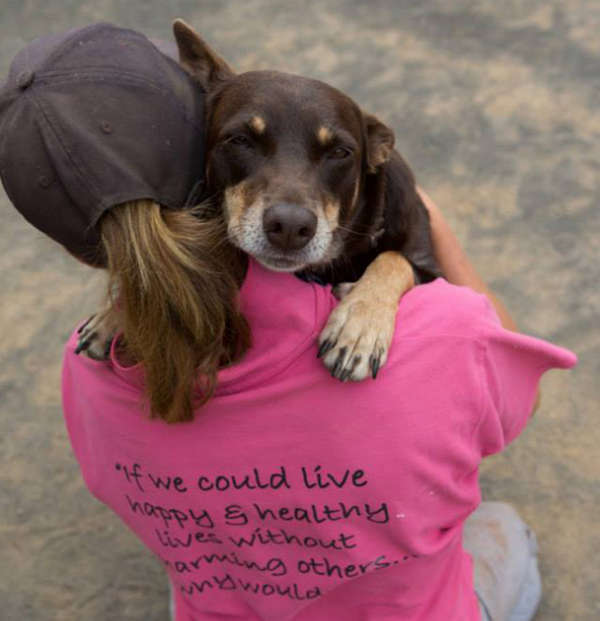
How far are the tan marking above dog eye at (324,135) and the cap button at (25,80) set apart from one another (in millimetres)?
728

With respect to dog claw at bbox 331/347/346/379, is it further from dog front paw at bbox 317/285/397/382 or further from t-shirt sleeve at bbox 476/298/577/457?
t-shirt sleeve at bbox 476/298/577/457

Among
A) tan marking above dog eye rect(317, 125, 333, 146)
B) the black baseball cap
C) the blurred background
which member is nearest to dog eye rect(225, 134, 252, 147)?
tan marking above dog eye rect(317, 125, 333, 146)

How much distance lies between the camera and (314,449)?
155cm

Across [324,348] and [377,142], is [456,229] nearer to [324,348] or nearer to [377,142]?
[377,142]

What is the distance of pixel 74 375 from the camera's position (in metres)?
1.78

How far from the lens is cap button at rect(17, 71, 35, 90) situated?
143 centimetres

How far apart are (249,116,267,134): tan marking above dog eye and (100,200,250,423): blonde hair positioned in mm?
465

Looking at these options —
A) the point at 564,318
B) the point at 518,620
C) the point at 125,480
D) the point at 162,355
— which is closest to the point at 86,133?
the point at 162,355

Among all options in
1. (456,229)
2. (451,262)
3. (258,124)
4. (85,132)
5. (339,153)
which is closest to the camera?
(85,132)

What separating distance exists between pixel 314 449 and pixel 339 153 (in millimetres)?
803

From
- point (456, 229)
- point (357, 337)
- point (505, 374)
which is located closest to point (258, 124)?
point (357, 337)

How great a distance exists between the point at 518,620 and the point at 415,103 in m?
2.91

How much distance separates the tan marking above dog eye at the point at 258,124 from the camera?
6.39ft

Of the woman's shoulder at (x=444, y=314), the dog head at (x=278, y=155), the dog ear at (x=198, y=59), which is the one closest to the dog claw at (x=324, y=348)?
the woman's shoulder at (x=444, y=314)
